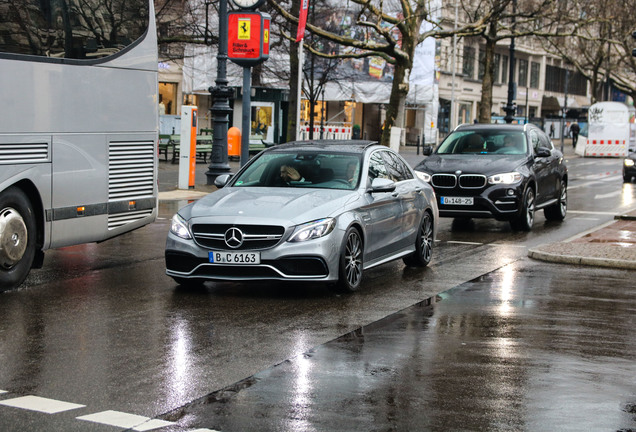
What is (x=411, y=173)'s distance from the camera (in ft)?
42.1

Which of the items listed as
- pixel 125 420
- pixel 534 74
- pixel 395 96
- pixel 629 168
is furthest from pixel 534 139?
pixel 534 74

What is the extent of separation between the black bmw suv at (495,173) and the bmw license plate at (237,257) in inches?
311

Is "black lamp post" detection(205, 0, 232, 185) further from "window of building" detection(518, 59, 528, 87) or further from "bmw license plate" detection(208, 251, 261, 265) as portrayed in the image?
"window of building" detection(518, 59, 528, 87)

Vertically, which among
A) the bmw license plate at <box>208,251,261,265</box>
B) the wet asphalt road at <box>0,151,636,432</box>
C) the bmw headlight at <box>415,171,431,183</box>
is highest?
the bmw headlight at <box>415,171,431,183</box>

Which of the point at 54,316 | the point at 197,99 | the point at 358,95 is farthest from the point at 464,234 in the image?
the point at 197,99

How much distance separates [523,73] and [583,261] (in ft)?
257

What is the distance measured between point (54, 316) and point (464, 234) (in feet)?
30.8

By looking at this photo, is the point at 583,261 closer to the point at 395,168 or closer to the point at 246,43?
the point at 395,168

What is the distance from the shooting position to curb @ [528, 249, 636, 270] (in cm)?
1297

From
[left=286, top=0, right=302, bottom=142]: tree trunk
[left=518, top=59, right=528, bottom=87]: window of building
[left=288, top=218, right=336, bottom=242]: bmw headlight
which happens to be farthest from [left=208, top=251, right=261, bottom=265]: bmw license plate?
[left=518, top=59, right=528, bottom=87]: window of building

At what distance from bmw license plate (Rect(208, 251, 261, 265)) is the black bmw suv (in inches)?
311

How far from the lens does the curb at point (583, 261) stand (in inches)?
511

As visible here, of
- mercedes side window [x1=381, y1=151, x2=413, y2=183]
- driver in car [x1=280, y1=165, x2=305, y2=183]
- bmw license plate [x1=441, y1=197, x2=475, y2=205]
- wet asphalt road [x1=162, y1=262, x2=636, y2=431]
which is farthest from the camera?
bmw license plate [x1=441, y1=197, x2=475, y2=205]

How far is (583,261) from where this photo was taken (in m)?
13.3
